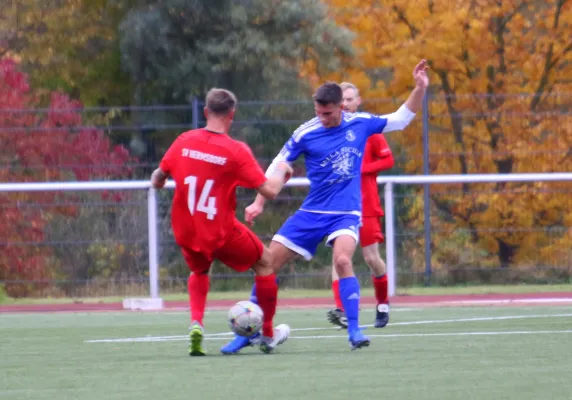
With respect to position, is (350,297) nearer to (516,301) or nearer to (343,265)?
(343,265)

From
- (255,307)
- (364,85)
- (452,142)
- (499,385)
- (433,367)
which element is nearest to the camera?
(499,385)

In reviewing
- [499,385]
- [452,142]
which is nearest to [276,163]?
[499,385]

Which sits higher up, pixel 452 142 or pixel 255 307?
pixel 452 142

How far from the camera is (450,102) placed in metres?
16.3

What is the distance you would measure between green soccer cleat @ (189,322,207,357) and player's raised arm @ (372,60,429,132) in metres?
1.91

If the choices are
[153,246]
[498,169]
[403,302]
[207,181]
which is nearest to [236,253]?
[207,181]

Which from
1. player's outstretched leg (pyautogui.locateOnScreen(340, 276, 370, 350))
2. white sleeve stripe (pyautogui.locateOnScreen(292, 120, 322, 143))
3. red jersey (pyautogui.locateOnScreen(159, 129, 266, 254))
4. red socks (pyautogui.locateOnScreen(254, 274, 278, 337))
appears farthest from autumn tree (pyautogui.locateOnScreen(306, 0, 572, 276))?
red jersey (pyautogui.locateOnScreen(159, 129, 266, 254))

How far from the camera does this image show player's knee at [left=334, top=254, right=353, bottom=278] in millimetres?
8562

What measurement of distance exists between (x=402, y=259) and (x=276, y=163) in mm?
6753

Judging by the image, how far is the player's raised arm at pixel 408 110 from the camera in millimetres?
8602

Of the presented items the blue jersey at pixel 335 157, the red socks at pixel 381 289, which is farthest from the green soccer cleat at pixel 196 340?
the red socks at pixel 381 289

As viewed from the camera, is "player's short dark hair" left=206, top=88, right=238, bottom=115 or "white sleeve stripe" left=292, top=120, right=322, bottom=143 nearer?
"player's short dark hair" left=206, top=88, right=238, bottom=115

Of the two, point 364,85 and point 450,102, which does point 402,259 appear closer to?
point 450,102

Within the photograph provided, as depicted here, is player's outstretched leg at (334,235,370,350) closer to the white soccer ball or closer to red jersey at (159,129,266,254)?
the white soccer ball
